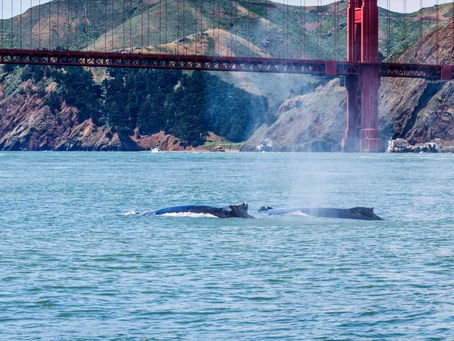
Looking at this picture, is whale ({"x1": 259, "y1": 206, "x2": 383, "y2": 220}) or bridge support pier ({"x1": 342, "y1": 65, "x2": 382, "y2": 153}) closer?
whale ({"x1": 259, "y1": 206, "x2": 383, "y2": 220})

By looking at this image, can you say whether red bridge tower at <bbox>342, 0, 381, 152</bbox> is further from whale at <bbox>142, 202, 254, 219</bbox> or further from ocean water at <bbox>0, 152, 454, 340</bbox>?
whale at <bbox>142, 202, 254, 219</bbox>

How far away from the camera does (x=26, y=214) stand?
41.2 metres

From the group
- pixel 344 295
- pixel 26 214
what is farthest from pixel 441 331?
pixel 26 214

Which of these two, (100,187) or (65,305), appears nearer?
(65,305)

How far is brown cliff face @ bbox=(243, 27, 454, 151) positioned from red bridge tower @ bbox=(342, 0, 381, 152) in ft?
34.7

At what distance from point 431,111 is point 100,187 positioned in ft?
348

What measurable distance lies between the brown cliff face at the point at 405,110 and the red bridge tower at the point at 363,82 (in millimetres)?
10581

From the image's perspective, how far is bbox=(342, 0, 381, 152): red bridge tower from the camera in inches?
5940

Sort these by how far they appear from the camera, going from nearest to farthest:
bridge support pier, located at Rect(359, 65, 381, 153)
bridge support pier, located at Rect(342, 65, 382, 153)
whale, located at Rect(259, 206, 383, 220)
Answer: whale, located at Rect(259, 206, 383, 220), bridge support pier, located at Rect(359, 65, 381, 153), bridge support pier, located at Rect(342, 65, 382, 153)

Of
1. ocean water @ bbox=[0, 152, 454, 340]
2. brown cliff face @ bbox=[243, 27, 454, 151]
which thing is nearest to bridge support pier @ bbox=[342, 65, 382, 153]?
brown cliff face @ bbox=[243, 27, 454, 151]

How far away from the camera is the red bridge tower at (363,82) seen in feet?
495

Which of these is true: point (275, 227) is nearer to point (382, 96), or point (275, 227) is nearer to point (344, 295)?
point (344, 295)

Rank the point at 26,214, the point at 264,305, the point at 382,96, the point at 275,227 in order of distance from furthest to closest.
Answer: the point at 382,96, the point at 26,214, the point at 275,227, the point at 264,305

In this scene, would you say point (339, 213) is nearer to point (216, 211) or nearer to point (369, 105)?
point (216, 211)
